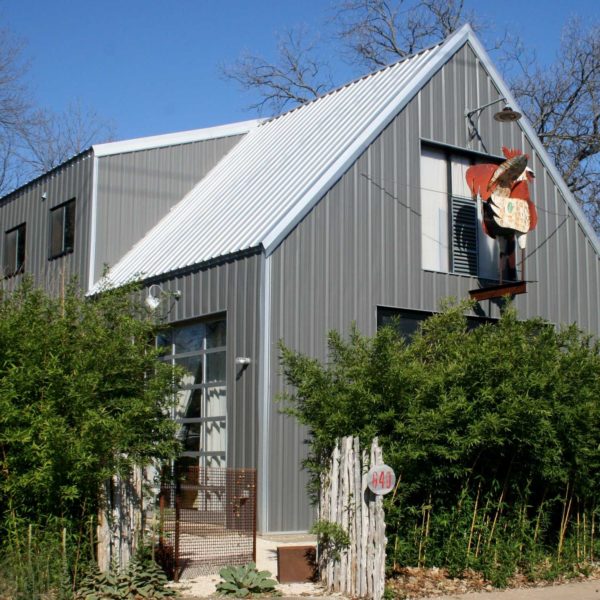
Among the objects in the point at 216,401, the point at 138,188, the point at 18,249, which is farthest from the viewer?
the point at 18,249

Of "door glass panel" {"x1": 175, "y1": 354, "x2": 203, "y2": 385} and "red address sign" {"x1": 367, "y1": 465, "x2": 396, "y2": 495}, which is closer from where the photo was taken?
"red address sign" {"x1": 367, "y1": 465, "x2": 396, "y2": 495}

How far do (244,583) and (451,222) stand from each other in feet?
31.7

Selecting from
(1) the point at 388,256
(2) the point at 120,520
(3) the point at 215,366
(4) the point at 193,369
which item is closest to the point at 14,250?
(4) the point at 193,369

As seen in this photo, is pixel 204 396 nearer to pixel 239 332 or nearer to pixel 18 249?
pixel 239 332

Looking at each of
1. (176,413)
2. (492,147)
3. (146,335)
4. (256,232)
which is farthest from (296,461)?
(492,147)

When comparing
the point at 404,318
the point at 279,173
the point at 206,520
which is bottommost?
the point at 206,520

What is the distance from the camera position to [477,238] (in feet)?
57.1

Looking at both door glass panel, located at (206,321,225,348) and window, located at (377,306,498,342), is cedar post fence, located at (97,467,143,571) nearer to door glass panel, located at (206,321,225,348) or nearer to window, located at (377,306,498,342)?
door glass panel, located at (206,321,225,348)

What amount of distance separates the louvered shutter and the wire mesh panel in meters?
7.30

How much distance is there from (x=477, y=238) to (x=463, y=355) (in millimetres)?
7815

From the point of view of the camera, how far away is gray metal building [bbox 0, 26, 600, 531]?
1421 cm

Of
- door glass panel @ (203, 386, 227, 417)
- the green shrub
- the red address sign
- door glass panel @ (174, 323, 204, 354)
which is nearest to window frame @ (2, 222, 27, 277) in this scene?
door glass panel @ (174, 323, 204, 354)

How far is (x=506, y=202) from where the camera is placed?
16812 millimetres

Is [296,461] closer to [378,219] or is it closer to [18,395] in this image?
[378,219]
